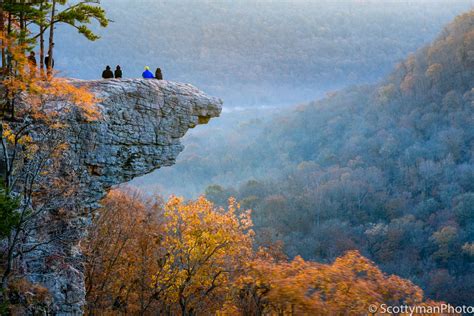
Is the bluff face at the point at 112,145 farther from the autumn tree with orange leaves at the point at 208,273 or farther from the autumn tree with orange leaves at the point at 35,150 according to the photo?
the autumn tree with orange leaves at the point at 208,273

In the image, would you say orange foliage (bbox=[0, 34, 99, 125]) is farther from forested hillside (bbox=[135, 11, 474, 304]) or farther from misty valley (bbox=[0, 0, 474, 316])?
forested hillside (bbox=[135, 11, 474, 304])

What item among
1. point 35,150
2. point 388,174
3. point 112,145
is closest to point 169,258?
point 112,145

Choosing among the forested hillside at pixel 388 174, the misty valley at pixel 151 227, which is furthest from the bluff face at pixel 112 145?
the forested hillside at pixel 388 174

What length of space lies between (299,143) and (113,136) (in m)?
112

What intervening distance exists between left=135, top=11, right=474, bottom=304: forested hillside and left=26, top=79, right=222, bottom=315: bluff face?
31.3m

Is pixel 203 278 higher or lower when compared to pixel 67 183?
lower

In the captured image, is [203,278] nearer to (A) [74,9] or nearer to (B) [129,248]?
(B) [129,248]

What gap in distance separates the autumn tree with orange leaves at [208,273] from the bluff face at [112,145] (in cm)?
198

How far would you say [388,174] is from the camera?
86.8m

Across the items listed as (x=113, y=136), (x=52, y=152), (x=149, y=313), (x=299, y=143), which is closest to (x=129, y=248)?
(x=149, y=313)

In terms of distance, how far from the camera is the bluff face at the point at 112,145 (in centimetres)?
1678

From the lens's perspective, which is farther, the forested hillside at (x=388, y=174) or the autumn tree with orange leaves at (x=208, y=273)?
the forested hillside at (x=388, y=174)

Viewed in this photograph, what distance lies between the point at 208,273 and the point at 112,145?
27.0 feet

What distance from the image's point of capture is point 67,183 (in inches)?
659
